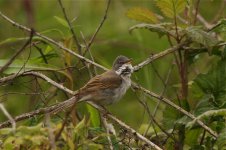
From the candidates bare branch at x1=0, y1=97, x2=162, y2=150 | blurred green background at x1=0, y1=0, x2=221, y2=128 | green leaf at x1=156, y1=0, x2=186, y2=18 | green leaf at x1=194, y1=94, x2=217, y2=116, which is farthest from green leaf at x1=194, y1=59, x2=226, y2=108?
blurred green background at x1=0, y1=0, x2=221, y2=128

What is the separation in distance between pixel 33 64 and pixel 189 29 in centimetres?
118

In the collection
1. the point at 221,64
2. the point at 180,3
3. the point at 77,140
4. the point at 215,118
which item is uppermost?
the point at 180,3

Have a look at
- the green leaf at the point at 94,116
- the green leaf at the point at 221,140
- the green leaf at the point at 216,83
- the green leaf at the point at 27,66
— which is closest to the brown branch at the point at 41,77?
the green leaf at the point at 27,66

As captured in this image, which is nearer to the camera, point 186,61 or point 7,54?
point 186,61

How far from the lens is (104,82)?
653 centimetres

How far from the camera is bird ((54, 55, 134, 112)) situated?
6.28m

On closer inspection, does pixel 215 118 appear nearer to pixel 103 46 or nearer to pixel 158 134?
pixel 158 134

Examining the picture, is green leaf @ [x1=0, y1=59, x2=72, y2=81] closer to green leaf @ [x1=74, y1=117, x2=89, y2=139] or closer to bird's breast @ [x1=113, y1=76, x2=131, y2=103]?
bird's breast @ [x1=113, y1=76, x2=131, y2=103]

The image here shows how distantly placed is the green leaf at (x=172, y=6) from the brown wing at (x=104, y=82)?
34.9 inches

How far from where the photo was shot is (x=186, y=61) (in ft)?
19.1

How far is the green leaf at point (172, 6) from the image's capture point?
567 centimetres

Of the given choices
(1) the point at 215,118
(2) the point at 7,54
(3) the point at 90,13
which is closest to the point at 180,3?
(1) the point at 215,118

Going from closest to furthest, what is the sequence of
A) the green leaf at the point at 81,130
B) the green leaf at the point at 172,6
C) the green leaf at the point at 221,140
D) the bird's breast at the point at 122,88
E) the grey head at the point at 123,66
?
the green leaf at the point at 81,130
the green leaf at the point at 221,140
the green leaf at the point at 172,6
the bird's breast at the point at 122,88
the grey head at the point at 123,66

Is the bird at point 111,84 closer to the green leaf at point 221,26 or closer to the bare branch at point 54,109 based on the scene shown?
the bare branch at point 54,109
